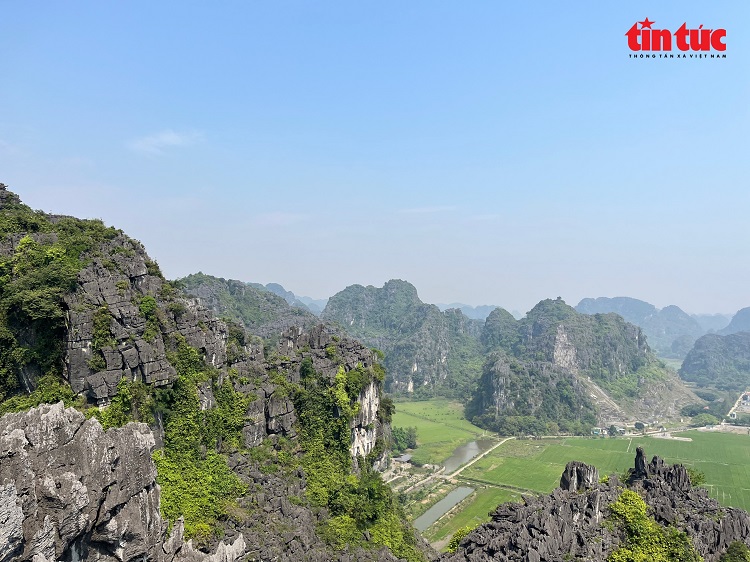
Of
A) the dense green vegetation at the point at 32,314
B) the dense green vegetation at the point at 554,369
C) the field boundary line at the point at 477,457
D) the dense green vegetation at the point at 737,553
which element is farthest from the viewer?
the dense green vegetation at the point at 554,369

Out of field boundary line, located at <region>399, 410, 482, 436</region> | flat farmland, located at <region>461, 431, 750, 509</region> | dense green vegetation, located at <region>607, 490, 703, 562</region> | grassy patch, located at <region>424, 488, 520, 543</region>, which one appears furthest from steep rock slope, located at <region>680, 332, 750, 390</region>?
dense green vegetation, located at <region>607, 490, 703, 562</region>

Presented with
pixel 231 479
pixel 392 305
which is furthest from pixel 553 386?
pixel 231 479

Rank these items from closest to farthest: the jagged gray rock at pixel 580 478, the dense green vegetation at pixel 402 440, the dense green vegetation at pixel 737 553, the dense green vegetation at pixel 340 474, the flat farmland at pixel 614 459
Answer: the dense green vegetation at pixel 737 553 → the jagged gray rock at pixel 580 478 → the dense green vegetation at pixel 340 474 → the flat farmland at pixel 614 459 → the dense green vegetation at pixel 402 440

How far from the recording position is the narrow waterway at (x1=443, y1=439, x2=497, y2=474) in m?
68.4

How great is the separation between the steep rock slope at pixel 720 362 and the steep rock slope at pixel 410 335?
78.8m

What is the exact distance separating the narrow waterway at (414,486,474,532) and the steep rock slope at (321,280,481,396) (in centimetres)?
6577

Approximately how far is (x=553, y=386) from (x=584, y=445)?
2186 cm

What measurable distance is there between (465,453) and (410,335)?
230ft

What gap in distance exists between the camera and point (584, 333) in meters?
130

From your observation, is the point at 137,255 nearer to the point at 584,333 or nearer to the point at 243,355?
the point at 243,355

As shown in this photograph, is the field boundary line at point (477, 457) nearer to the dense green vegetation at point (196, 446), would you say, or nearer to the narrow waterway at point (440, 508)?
the narrow waterway at point (440, 508)

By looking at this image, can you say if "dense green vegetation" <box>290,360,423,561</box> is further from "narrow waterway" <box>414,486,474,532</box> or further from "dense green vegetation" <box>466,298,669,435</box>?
"dense green vegetation" <box>466,298,669,435</box>

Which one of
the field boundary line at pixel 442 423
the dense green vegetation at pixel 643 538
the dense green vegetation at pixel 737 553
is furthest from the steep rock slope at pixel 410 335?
the dense green vegetation at pixel 737 553

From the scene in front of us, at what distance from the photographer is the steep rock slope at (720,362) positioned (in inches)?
6161
